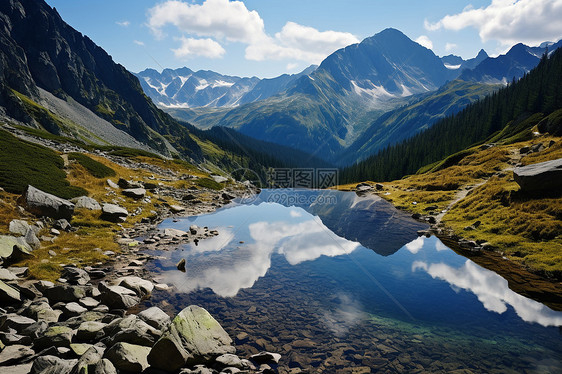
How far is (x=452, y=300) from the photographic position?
1864 centimetres

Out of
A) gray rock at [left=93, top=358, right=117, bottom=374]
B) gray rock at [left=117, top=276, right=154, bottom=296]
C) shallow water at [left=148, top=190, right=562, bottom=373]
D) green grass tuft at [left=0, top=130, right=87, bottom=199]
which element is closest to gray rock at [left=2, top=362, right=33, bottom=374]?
gray rock at [left=93, top=358, right=117, bottom=374]

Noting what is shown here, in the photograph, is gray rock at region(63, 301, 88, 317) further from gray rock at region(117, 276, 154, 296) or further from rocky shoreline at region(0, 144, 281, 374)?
gray rock at region(117, 276, 154, 296)

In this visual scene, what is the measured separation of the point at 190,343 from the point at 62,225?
20813 millimetres

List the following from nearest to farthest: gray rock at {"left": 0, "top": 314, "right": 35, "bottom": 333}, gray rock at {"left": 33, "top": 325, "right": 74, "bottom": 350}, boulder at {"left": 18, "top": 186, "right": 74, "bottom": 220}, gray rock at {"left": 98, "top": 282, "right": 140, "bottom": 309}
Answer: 1. gray rock at {"left": 33, "top": 325, "right": 74, "bottom": 350}
2. gray rock at {"left": 0, "top": 314, "right": 35, "bottom": 333}
3. gray rock at {"left": 98, "top": 282, "right": 140, "bottom": 309}
4. boulder at {"left": 18, "top": 186, "right": 74, "bottom": 220}

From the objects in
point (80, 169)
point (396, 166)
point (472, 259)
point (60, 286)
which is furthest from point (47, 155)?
point (396, 166)

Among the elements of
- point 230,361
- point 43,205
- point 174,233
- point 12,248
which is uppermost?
point 43,205

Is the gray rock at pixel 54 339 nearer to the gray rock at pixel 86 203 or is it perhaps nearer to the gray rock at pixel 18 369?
the gray rock at pixel 18 369

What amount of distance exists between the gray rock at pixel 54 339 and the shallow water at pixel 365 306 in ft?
18.1

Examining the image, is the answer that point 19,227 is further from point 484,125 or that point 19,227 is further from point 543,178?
point 484,125

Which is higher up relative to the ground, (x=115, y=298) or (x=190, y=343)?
(x=115, y=298)

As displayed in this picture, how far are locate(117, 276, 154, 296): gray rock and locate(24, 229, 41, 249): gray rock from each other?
25.8 feet

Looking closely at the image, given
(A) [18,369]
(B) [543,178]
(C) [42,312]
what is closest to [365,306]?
(A) [18,369]

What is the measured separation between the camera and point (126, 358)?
9781mm

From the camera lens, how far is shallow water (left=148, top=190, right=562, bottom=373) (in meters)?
12.6
